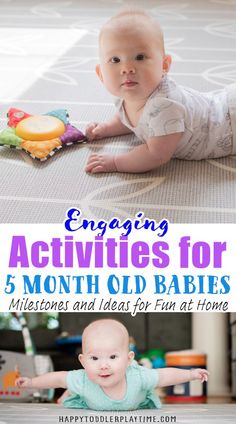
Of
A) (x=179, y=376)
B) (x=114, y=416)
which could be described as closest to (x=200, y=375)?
(x=179, y=376)

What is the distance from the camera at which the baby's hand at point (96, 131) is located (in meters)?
1.55

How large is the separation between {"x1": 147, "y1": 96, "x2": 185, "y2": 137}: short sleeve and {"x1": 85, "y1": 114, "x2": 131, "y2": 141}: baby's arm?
0.61 ft

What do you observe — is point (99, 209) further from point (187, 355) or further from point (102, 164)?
point (187, 355)

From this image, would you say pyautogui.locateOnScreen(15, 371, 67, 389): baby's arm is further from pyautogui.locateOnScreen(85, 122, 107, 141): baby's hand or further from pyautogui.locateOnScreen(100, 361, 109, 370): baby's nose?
pyautogui.locateOnScreen(85, 122, 107, 141): baby's hand

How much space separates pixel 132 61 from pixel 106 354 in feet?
1.83

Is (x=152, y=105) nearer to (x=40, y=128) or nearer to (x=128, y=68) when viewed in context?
(x=128, y=68)

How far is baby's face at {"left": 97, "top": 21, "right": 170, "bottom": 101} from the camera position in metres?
1.35

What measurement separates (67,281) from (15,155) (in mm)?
438

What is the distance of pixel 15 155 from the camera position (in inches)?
58.9

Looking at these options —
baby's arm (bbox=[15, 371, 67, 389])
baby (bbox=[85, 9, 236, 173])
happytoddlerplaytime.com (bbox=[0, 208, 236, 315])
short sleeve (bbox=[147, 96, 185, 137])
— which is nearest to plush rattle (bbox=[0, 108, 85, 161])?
baby (bbox=[85, 9, 236, 173])

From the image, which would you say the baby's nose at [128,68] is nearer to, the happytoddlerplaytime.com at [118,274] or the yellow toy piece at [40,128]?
the yellow toy piece at [40,128]

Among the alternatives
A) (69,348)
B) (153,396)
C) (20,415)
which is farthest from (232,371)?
(20,415)

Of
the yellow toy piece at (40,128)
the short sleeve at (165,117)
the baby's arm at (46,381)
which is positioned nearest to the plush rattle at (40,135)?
the yellow toy piece at (40,128)

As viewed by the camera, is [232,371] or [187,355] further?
[232,371]
